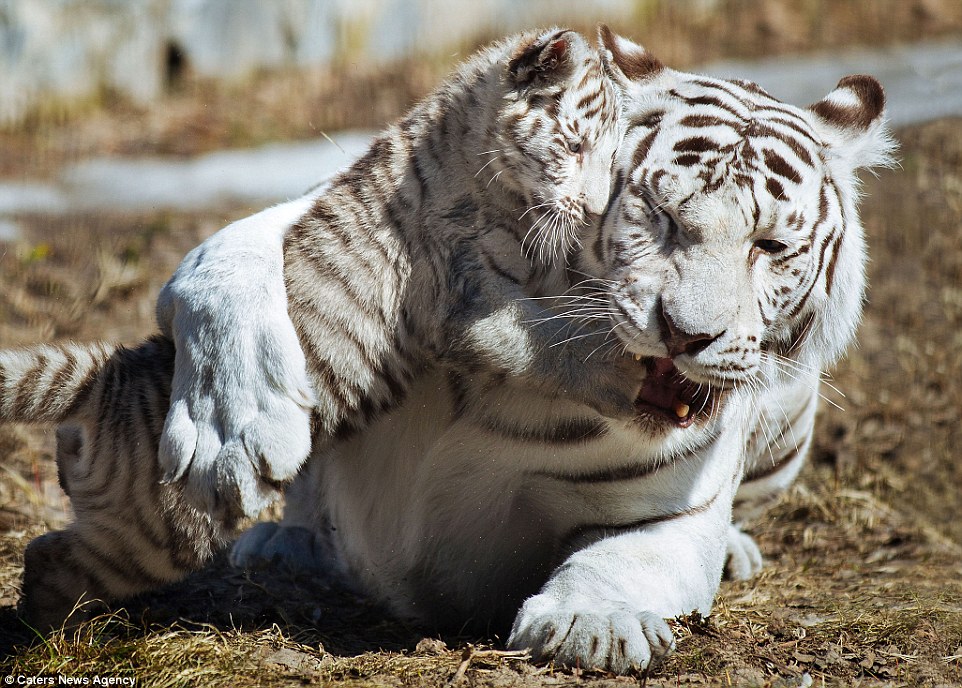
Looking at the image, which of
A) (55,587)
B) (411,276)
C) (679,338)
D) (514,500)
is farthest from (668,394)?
(55,587)

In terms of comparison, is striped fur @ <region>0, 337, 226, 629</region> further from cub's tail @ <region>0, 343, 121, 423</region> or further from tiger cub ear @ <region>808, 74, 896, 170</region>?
tiger cub ear @ <region>808, 74, 896, 170</region>

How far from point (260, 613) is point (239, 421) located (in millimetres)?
743

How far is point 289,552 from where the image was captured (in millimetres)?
3066

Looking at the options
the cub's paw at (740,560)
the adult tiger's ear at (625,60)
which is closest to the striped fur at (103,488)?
the adult tiger's ear at (625,60)

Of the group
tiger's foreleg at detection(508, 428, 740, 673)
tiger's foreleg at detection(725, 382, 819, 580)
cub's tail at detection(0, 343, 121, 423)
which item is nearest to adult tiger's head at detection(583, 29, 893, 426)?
tiger's foreleg at detection(508, 428, 740, 673)

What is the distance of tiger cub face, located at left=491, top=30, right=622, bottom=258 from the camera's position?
2.28 metres

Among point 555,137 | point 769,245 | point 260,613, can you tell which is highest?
point 555,137

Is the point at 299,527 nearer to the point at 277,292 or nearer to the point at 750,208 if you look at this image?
the point at 277,292

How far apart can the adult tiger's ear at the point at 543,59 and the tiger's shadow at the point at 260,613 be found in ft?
4.14

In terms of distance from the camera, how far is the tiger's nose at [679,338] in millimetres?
2014

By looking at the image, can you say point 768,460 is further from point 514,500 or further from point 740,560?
point 514,500

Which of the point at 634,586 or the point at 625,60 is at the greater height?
the point at 625,60

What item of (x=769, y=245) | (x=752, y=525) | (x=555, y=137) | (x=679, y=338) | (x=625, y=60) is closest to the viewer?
(x=679, y=338)

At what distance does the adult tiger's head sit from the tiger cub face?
6cm
